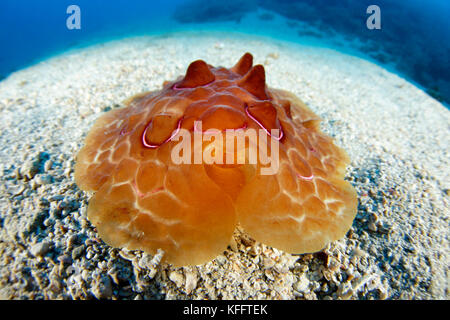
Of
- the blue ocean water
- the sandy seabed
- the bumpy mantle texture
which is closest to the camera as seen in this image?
the sandy seabed

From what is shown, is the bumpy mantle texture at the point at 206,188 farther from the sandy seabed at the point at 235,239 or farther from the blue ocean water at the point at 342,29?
the blue ocean water at the point at 342,29

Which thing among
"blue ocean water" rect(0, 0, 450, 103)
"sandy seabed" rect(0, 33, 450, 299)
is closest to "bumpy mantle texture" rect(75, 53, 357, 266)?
"sandy seabed" rect(0, 33, 450, 299)

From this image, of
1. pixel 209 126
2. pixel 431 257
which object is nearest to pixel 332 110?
pixel 431 257

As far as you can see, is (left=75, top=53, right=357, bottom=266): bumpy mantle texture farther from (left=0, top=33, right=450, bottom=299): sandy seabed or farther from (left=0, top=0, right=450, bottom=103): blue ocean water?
(left=0, top=0, right=450, bottom=103): blue ocean water

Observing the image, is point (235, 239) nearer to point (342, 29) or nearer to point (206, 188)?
point (206, 188)

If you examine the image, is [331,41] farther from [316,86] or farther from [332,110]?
[332,110]

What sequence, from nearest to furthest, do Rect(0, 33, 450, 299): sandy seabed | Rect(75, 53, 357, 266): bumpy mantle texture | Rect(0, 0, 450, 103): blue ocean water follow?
Rect(0, 33, 450, 299): sandy seabed
Rect(75, 53, 357, 266): bumpy mantle texture
Rect(0, 0, 450, 103): blue ocean water

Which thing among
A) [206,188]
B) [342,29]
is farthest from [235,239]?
[342,29]

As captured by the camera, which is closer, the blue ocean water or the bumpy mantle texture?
the bumpy mantle texture

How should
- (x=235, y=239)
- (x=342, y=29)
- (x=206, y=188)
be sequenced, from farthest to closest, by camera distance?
(x=342, y=29) < (x=235, y=239) < (x=206, y=188)
